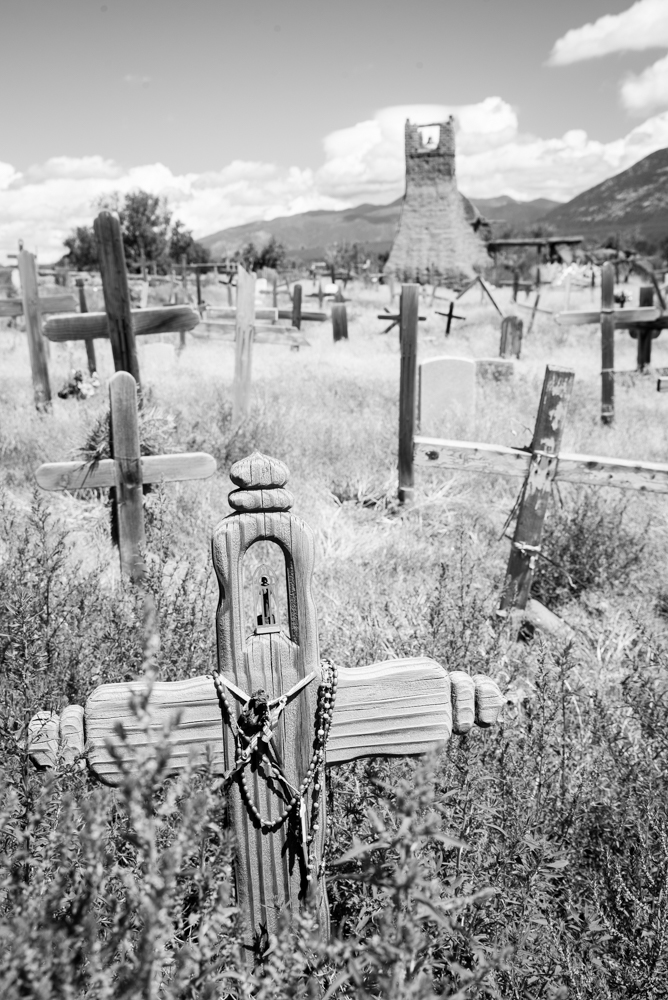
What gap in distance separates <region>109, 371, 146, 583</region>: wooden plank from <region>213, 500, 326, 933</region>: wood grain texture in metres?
2.87

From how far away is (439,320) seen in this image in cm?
2255

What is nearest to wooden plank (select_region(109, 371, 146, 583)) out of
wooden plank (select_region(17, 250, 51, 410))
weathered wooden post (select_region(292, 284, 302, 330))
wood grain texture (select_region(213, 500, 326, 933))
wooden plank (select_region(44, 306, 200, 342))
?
wooden plank (select_region(44, 306, 200, 342))

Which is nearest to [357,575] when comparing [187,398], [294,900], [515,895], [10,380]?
[515,895]

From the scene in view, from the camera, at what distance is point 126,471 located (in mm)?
4383

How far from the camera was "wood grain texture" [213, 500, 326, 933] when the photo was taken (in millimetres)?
1412

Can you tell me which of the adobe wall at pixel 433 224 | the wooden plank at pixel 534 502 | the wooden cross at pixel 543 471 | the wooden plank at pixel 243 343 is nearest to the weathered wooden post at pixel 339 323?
the wooden plank at pixel 243 343

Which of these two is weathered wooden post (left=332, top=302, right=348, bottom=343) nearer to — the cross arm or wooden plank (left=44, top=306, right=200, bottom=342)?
wooden plank (left=44, top=306, right=200, bottom=342)

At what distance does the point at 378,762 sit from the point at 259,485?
1.34 metres

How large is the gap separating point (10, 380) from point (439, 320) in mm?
14839

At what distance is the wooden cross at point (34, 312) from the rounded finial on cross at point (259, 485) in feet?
25.9

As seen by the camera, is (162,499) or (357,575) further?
(162,499)

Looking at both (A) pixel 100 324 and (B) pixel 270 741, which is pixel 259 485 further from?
(A) pixel 100 324

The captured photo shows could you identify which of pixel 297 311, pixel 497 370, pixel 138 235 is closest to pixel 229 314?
pixel 297 311

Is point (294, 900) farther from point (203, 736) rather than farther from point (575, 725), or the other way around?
point (575, 725)
